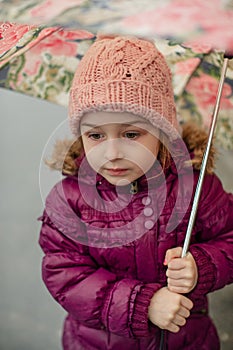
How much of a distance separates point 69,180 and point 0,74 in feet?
0.63

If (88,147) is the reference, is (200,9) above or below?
above

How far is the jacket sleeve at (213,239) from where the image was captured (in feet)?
3.26

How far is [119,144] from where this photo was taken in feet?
3.09

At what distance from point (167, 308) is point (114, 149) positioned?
0.21 metres

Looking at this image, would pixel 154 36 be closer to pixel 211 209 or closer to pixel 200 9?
pixel 200 9

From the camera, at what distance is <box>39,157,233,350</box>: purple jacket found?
0.97 metres

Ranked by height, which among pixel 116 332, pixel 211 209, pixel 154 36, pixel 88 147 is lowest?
pixel 116 332

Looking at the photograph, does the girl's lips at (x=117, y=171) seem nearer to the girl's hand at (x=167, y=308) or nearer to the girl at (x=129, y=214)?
the girl at (x=129, y=214)

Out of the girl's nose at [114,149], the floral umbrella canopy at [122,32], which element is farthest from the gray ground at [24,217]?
the girl's nose at [114,149]

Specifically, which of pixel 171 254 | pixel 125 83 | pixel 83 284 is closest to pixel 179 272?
pixel 171 254

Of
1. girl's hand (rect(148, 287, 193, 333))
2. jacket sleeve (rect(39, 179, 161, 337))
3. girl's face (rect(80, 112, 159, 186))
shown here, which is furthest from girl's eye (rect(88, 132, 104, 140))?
girl's hand (rect(148, 287, 193, 333))

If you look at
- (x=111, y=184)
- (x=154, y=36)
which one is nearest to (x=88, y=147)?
(x=111, y=184)

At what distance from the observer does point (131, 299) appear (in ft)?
3.14

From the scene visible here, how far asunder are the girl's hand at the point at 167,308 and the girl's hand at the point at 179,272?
10mm
